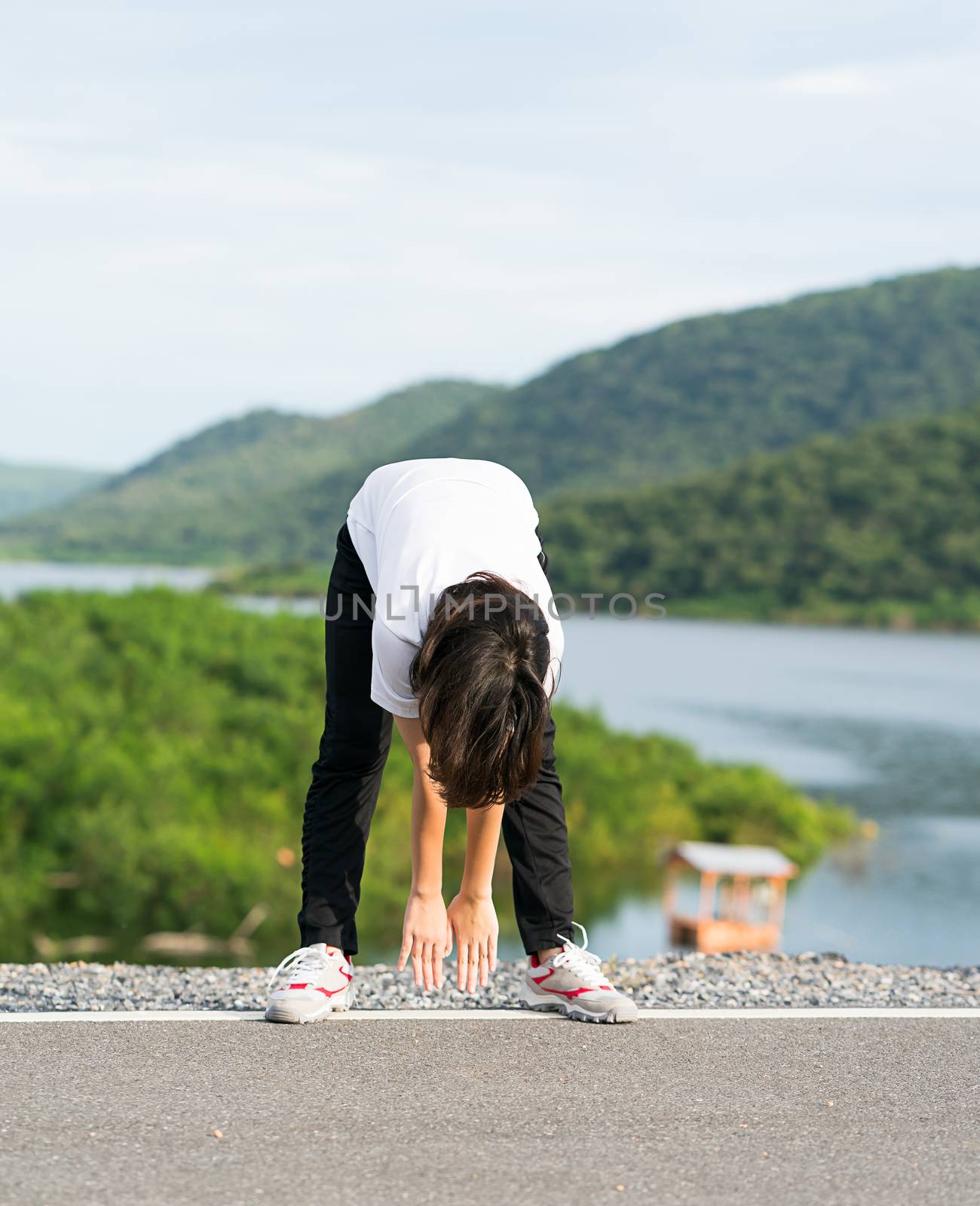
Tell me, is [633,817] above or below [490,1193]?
below

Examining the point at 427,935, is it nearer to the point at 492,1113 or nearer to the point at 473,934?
the point at 473,934

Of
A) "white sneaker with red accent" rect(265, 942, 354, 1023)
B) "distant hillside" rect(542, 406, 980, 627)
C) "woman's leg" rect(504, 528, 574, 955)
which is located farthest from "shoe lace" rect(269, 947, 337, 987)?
"distant hillside" rect(542, 406, 980, 627)

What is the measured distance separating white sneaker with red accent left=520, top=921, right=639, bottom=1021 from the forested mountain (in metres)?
112

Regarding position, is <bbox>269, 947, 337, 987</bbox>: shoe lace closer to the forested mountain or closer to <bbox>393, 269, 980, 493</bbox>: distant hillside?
the forested mountain

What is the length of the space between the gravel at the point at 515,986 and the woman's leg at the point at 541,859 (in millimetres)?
290

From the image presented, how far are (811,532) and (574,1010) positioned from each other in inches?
3435

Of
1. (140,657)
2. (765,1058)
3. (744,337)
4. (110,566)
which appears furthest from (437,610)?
(744,337)

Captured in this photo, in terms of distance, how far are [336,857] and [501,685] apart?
1.02 metres

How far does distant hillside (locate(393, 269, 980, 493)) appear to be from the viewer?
→ 12719cm

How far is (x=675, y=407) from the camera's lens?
13425cm

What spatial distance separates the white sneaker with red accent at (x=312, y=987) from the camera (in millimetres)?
3406

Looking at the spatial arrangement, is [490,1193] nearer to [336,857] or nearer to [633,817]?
[336,857]

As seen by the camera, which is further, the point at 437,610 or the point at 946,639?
the point at 946,639

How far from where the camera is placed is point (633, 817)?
34.3 metres
